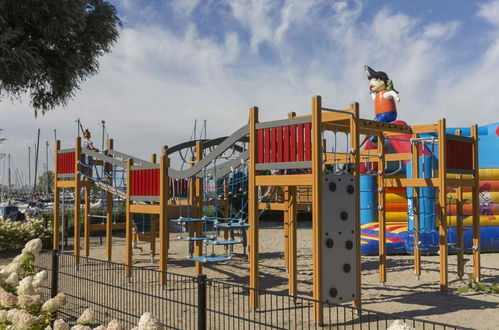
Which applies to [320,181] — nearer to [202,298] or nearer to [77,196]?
[202,298]

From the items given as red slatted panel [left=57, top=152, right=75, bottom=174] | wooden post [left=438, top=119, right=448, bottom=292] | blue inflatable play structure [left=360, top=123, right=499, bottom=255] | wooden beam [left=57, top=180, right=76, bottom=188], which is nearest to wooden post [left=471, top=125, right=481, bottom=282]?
wooden post [left=438, top=119, right=448, bottom=292]

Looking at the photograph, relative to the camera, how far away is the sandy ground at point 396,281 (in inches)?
338

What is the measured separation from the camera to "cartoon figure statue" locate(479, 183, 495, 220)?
15930 mm

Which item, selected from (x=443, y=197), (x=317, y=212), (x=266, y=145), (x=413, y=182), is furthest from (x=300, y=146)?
(x=413, y=182)

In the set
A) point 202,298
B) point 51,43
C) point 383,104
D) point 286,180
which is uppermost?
point 51,43

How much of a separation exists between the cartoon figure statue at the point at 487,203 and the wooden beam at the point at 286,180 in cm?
998

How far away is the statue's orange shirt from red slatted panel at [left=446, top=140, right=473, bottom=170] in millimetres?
2769

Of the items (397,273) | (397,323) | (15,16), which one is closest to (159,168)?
(397,273)

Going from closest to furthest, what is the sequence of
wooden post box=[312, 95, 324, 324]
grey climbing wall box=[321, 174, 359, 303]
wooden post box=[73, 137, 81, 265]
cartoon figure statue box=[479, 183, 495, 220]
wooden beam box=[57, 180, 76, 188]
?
wooden post box=[312, 95, 324, 324] < grey climbing wall box=[321, 174, 359, 303] < wooden post box=[73, 137, 81, 265] < wooden beam box=[57, 180, 76, 188] < cartoon figure statue box=[479, 183, 495, 220]

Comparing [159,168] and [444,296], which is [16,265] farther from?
[444,296]

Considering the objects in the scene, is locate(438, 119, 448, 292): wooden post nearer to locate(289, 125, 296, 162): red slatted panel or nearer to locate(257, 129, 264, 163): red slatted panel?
locate(289, 125, 296, 162): red slatted panel

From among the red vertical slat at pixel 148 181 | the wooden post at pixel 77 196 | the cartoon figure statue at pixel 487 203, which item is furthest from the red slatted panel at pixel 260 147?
the cartoon figure statue at pixel 487 203

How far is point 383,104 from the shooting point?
544 inches

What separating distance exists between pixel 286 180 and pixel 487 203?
1013 cm
